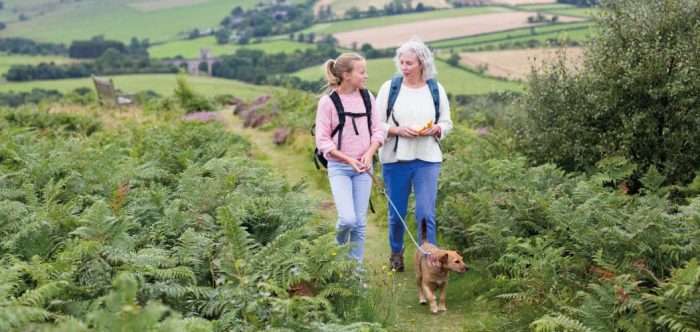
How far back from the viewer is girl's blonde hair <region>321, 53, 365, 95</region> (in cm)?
727

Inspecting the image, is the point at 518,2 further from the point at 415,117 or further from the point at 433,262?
the point at 433,262

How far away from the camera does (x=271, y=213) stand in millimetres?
7719

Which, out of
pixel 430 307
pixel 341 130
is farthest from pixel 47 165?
pixel 430 307

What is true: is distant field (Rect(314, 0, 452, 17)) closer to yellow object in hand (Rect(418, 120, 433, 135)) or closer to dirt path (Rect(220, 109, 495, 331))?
dirt path (Rect(220, 109, 495, 331))

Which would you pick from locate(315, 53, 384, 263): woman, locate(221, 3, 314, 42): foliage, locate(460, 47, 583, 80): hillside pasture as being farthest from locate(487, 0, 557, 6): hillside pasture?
locate(315, 53, 384, 263): woman

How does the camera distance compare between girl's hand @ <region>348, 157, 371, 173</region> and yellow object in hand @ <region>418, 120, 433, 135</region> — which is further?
yellow object in hand @ <region>418, 120, 433, 135</region>

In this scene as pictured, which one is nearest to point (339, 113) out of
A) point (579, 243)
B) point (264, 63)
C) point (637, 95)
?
point (579, 243)

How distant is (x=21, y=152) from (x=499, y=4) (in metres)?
54.6

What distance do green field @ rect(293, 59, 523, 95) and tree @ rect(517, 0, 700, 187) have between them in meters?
21.7

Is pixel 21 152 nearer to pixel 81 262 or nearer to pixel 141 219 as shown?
pixel 141 219

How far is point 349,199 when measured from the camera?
24.1ft

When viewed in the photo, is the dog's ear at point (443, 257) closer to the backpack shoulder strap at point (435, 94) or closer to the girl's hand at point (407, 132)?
the girl's hand at point (407, 132)

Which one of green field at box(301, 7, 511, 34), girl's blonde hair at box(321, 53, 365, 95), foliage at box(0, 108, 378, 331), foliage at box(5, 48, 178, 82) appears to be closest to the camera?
foliage at box(0, 108, 378, 331)

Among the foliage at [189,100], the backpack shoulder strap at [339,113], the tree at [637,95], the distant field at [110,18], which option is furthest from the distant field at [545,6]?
the backpack shoulder strap at [339,113]
